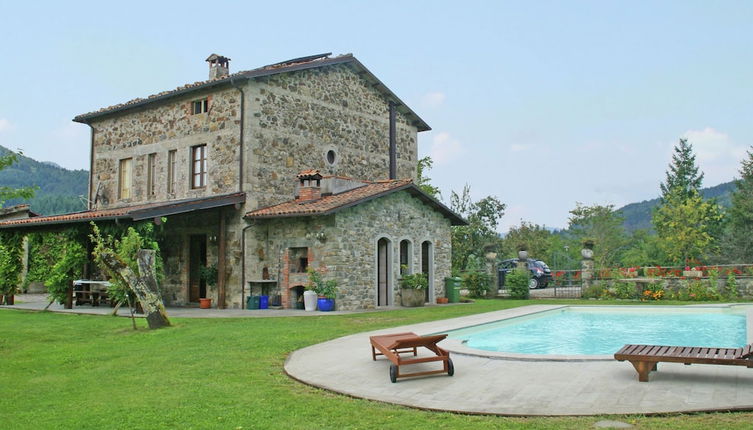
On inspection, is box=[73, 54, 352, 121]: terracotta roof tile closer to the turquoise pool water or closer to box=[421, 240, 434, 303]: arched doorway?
box=[421, 240, 434, 303]: arched doorway

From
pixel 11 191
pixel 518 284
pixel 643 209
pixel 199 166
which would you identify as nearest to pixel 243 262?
pixel 199 166

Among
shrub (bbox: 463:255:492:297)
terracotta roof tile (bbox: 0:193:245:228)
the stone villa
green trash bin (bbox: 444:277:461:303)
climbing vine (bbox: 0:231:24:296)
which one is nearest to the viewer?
terracotta roof tile (bbox: 0:193:245:228)

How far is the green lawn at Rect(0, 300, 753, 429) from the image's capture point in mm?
5113

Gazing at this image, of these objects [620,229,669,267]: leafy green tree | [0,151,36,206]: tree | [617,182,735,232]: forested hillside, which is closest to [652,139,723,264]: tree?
[620,229,669,267]: leafy green tree

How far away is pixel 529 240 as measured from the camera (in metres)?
44.2

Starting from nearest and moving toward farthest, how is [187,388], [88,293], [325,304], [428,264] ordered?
[187,388]
[325,304]
[88,293]
[428,264]

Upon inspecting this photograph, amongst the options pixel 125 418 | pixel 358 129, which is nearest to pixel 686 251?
pixel 358 129

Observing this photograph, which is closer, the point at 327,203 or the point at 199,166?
the point at 327,203

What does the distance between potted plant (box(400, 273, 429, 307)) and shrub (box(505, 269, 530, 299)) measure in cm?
483

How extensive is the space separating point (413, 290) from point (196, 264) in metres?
7.22

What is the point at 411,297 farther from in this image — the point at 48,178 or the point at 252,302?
the point at 48,178

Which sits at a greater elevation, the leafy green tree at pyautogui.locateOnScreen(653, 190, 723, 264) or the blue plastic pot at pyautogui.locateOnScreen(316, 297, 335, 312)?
the leafy green tree at pyautogui.locateOnScreen(653, 190, 723, 264)

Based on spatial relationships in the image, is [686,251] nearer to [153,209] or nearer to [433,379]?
[153,209]

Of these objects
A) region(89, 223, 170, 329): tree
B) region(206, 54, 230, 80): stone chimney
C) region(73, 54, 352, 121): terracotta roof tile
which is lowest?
region(89, 223, 170, 329): tree
